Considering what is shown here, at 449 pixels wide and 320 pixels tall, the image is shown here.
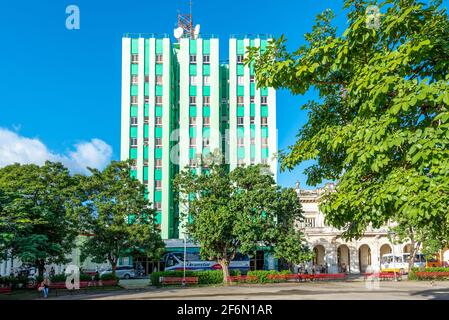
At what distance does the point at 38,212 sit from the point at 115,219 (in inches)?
282

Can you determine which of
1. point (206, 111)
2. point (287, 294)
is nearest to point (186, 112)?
point (206, 111)

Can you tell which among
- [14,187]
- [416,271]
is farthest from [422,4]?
[416,271]

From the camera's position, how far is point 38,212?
3488cm

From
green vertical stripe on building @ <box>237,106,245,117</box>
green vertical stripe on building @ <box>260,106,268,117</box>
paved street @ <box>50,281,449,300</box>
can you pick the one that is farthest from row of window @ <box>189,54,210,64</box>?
paved street @ <box>50,281,449,300</box>

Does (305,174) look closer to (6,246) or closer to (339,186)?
(339,186)

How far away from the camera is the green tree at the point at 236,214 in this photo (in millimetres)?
40000

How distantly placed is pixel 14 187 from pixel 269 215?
72.8ft

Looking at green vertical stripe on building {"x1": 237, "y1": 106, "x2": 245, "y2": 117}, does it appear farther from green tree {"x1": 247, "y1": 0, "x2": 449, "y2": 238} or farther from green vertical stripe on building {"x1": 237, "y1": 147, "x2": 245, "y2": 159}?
green tree {"x1": 247, "y1": 0, "x2": 449, "y2": 238}

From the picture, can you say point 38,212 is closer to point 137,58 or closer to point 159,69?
point 159,69

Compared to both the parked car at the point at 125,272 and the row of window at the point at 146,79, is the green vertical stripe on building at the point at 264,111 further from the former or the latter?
the parked car at the point at 125,272

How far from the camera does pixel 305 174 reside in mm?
13109

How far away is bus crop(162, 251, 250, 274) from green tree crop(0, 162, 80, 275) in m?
19.3

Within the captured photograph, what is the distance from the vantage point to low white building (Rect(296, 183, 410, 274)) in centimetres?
6606

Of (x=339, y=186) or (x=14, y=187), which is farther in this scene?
(x=14, y=187)
